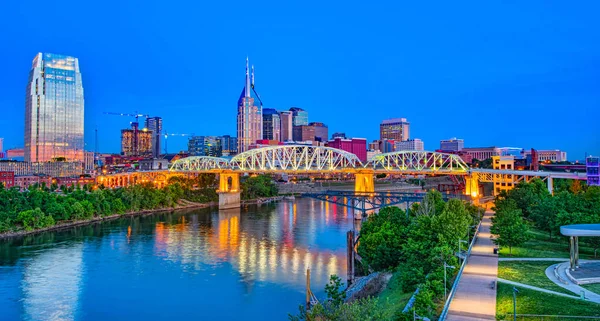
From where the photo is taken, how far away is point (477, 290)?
65.3 feet

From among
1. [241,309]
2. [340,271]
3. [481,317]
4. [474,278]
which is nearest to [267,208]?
[340,271]

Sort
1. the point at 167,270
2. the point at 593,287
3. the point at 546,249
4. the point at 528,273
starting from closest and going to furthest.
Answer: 1. the point at 593,287
2. the point at 528,273
3. the point at 546,249
4. the point at 167,270

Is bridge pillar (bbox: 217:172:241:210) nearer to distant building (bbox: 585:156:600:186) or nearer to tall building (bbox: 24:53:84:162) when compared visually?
distant building (bbox: 585:156:600:186)

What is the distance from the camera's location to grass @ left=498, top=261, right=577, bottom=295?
20719 millimetres

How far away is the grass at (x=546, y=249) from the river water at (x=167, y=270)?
1166cm

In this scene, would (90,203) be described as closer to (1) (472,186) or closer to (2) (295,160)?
(2) (295,160)

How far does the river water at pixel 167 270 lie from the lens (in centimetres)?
2655

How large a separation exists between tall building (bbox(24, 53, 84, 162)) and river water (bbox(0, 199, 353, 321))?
315ft

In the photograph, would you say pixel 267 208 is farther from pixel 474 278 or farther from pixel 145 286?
pixel 474 278

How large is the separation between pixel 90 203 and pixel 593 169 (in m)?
61.3

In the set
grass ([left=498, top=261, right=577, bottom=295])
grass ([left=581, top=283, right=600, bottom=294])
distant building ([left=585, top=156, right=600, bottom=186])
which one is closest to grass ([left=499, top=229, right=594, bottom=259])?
grass ([left=498, top=261, right=577, bottom=295])

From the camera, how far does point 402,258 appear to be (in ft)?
88.3

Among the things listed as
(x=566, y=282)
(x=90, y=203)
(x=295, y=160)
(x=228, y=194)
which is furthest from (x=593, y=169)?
(x=90, y=203)

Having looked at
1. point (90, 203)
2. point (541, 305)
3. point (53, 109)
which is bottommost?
point (541, 305)
